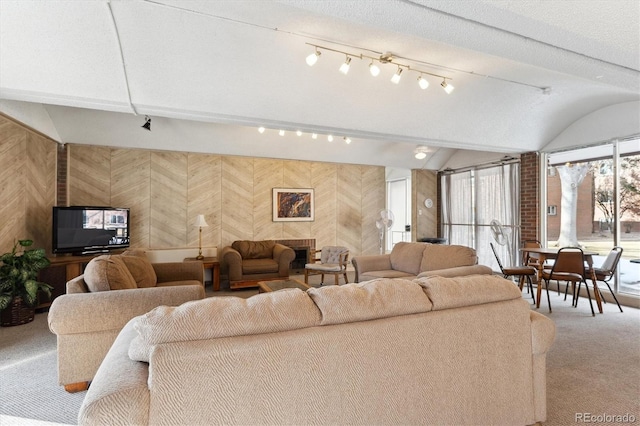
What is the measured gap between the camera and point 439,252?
163 inches

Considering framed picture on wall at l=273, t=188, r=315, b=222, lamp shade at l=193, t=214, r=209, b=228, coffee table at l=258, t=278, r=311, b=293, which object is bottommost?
coffee table at l=258, t=278, r=311, b=293

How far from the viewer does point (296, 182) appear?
697 cm

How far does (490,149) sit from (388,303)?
5.21 m

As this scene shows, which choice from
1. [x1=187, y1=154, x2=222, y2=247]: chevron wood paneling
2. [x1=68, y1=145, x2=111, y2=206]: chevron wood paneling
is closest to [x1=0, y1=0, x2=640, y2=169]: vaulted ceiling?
[x1=68, y1=145, x2=111, y2=206]: chevron wood paneling

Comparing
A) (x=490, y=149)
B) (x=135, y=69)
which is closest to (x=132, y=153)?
(x=135, y=69)

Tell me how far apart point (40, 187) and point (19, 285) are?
5.82 feet

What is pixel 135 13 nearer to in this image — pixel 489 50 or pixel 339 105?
pixel 339 105

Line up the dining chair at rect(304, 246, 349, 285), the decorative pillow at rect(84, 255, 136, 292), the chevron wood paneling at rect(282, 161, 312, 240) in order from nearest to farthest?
the decorative pillow at rect(84, 255, 136, 292) < the dining chair at rect(304, 246, 349, 285) < the chevron wood paneling at rect(282, 161, 312, 240)

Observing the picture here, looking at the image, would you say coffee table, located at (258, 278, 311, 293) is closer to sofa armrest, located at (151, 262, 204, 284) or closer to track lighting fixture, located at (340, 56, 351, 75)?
sofa armrest, located at (151, 262, 204, 284)

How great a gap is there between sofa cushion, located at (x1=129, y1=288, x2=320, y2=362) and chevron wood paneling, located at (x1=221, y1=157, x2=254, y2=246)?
17.2ft

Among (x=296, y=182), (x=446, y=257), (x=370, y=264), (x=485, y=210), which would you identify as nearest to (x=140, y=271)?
(x=370, y=264)

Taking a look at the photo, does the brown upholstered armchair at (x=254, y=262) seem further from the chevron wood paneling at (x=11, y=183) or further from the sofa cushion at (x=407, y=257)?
the chevron wood paneling at (x=11, y=183)

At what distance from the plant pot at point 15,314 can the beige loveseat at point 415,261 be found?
13.5ft

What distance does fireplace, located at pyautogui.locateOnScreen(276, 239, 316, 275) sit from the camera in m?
6.89
